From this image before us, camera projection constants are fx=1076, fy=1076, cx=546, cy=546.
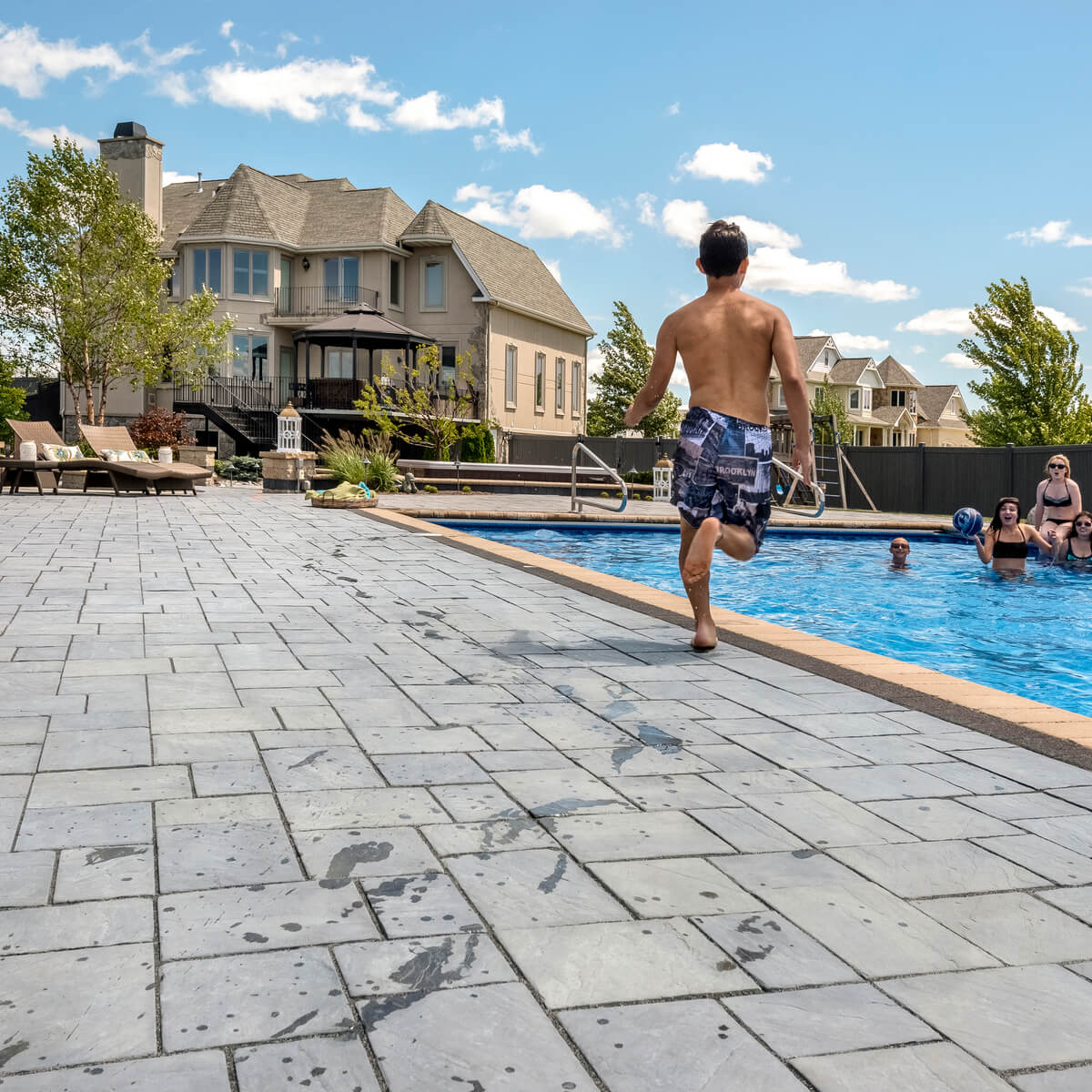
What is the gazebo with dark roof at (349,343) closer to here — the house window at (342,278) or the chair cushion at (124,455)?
the house window at (342,278)

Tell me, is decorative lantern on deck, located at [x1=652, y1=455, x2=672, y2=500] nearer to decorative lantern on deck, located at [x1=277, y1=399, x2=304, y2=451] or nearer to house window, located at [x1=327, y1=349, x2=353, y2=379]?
decorative lantern on deck, located at [x1=277, y1=399, x2=304, y2=451]

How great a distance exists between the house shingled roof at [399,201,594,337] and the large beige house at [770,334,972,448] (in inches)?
859

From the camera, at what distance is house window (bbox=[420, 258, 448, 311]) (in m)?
32.5

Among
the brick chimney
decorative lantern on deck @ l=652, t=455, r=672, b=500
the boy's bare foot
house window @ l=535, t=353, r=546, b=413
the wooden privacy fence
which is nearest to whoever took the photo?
the boy's bare foot

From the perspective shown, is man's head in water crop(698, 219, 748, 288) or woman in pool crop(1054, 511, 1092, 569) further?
woman in pool crop(1054, 511, 1092, 569)

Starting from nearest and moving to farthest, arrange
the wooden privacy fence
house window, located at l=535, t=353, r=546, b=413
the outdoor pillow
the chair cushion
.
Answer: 1. the outdoor pillow
2. the chair cushion
3. the wooden privacy fence
4. house window, located at l=535, t=353, r=546, b=413

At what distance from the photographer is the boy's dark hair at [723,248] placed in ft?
16.4

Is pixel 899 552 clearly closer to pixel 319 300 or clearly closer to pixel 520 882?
pixel 520 882

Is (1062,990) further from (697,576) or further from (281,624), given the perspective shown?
(281,624)

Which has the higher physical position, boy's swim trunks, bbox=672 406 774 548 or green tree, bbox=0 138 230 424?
green tree, bbox=0 138 230 424

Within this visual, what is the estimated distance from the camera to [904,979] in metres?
1.91

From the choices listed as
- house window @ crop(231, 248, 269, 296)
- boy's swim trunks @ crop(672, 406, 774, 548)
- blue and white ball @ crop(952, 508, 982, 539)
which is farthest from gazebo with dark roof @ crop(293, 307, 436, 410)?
boy's swim trunks @ crop(672, 406, 774, 548)

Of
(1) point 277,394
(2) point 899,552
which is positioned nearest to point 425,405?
(1) point 277,394

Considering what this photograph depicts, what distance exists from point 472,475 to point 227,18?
12.2 m
